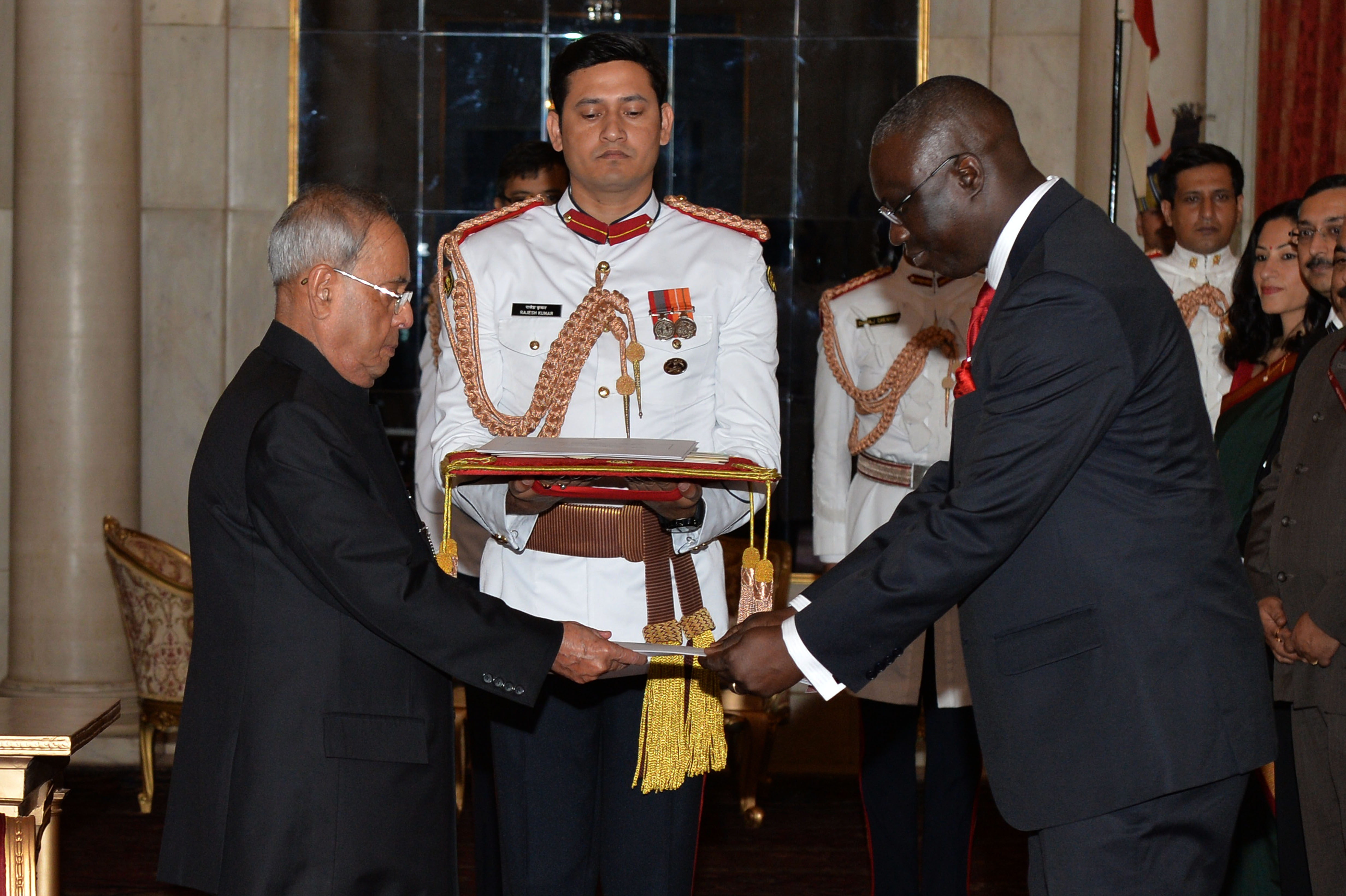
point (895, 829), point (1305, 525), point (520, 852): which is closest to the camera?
point (520, 852)

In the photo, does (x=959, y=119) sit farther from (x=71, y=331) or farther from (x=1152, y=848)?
(x=71, y=331)

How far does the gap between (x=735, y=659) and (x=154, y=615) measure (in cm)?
327

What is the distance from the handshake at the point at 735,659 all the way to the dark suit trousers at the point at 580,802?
252 millimetres

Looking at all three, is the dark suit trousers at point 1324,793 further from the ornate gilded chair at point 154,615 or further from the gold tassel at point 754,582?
the ornate gilded chair at point 154,615

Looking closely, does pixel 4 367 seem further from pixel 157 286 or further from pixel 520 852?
pixel 520 852

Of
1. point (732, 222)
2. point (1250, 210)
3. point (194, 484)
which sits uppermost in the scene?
point (1250, 210)

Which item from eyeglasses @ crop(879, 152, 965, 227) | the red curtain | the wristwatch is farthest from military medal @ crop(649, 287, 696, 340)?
the red curtain

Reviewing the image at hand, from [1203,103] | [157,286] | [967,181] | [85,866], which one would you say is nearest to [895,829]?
[967,181]

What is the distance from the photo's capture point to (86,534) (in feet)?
17.7

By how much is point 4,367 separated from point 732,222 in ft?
13.2

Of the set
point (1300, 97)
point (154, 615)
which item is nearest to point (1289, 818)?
point (1300, 97)

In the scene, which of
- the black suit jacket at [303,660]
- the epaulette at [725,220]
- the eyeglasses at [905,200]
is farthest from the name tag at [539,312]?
the eyeglasses at [905,200]

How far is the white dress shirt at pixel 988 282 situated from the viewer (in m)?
2.15

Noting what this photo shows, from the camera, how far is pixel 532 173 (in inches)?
154
